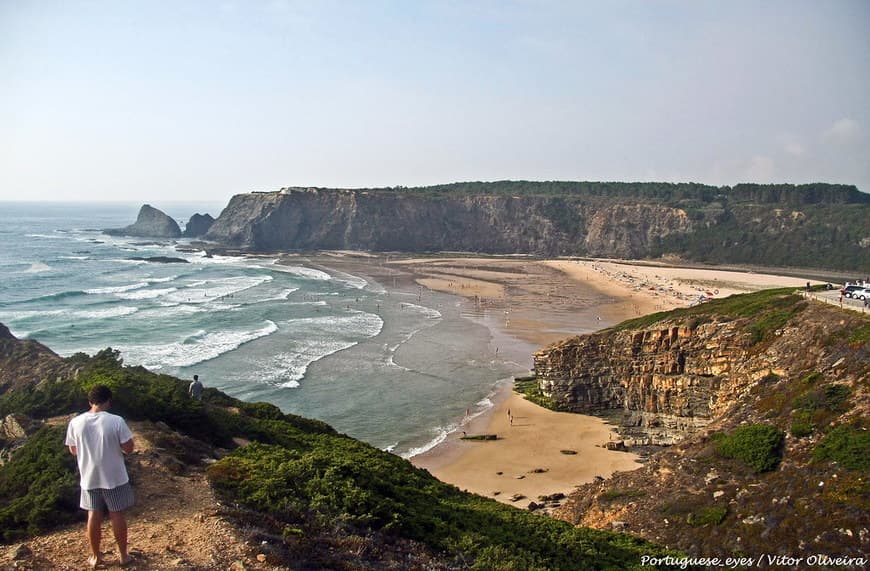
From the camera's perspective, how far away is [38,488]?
28.7ft

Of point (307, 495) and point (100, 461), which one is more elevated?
point (100, 461)

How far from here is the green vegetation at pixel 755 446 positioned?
15.5 meters

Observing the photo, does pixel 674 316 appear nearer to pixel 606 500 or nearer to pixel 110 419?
pixel 606 500

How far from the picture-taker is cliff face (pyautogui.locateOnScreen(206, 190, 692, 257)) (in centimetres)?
11306

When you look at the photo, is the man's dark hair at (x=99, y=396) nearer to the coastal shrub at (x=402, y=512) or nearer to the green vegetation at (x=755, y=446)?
the coastal shrub at (x=402, y=512)

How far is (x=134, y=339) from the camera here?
4297 centimetres

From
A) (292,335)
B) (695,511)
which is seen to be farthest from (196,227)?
(695,511)

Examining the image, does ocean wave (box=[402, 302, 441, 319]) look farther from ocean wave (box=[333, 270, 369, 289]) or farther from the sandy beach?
ocean wave (box=[333, 270, 369, 289])

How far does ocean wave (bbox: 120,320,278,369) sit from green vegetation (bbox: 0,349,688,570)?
Result: 2350 cm

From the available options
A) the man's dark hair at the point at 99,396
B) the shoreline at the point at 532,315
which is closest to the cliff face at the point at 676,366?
the shoreline at the point at 532,315

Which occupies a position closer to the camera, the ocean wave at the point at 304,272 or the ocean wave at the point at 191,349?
the ocean wave at the point at 191,349

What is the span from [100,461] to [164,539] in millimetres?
1621

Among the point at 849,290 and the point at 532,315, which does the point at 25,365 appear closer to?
the point at 849,290

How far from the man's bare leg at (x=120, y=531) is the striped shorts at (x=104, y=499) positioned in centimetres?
8
